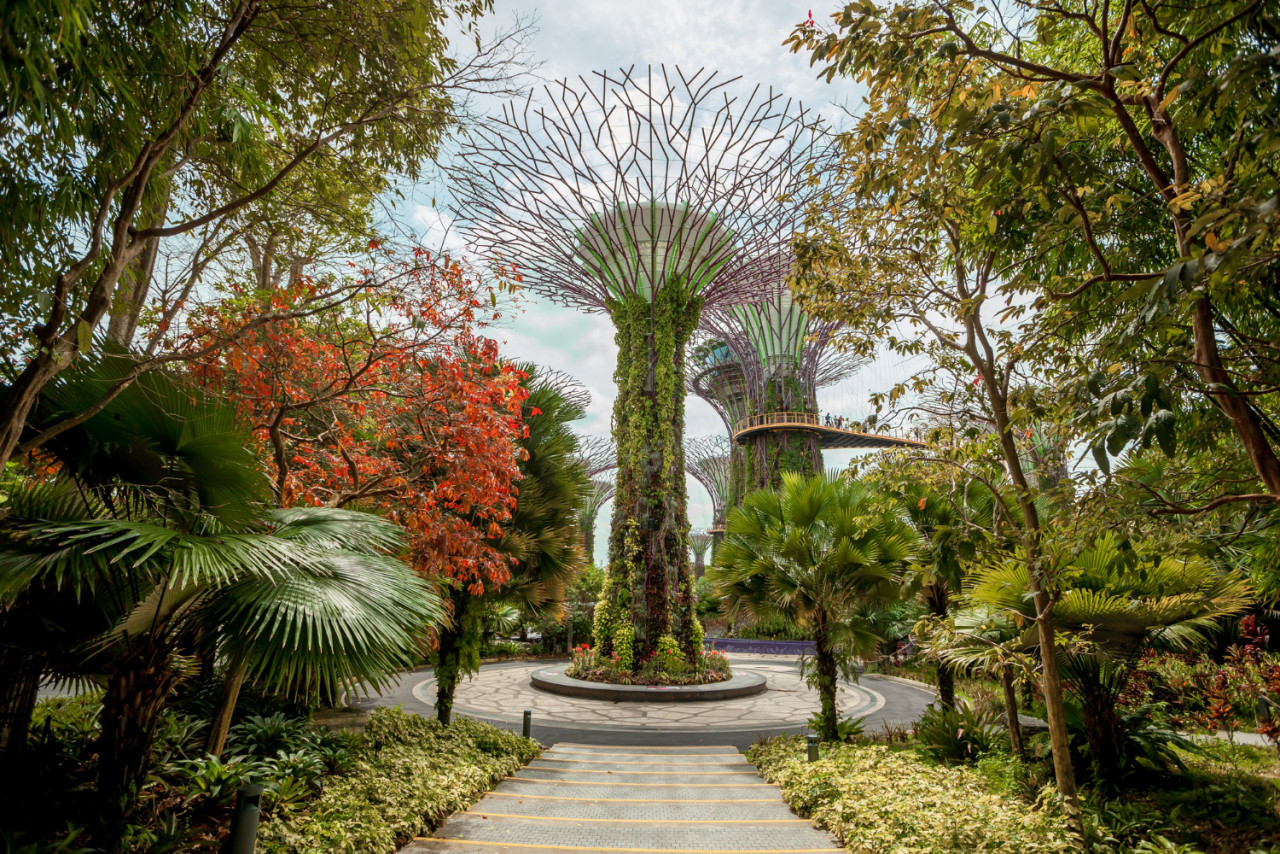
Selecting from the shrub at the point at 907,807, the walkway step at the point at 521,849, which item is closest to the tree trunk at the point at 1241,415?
the shrub at the point at 907,807

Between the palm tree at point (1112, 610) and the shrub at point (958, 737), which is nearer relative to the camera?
the palm tree at point (1112, 610)

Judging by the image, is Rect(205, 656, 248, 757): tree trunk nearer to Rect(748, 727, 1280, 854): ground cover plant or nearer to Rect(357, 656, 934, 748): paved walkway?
Rect(748, 727, 1280, 854): ground cover plant

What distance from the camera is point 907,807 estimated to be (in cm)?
438

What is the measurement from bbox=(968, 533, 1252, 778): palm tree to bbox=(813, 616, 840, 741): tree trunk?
8.32 feet

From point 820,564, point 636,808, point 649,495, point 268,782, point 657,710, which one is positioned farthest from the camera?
point 649,495

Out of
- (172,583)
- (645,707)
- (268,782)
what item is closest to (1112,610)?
(268,782)

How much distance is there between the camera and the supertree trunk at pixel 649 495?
1249cm

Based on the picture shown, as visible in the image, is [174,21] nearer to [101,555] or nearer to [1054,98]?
[101,555]

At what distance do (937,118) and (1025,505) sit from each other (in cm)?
239

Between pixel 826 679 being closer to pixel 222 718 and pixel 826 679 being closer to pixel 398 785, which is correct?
pixel 398 785

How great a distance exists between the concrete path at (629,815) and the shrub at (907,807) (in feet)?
0.62

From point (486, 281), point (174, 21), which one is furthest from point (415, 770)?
point (174, 21)

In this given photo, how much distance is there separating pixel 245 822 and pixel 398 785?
5.49 ft

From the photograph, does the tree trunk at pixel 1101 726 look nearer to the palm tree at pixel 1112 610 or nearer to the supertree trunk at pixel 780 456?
the palm tree at pixel 1112 610
